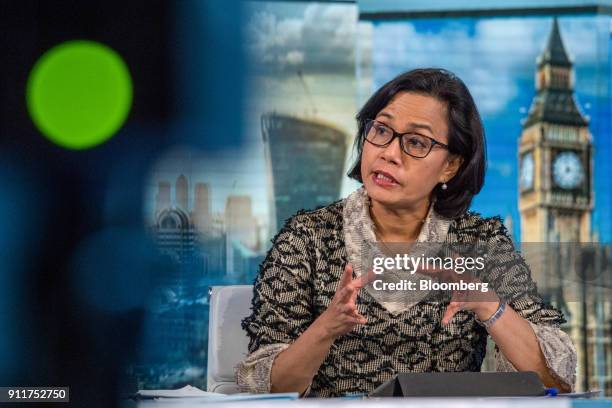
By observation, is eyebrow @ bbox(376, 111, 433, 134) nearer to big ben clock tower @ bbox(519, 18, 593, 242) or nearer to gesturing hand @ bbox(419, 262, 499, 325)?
gesturing hand @ bbox(419, 262, 499, 325)

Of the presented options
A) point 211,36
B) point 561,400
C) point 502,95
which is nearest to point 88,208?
point 211,36

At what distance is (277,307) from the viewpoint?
1898 millimetres

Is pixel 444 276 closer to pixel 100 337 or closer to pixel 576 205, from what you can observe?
pixel 100 337

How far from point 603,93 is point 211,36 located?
1.91 m

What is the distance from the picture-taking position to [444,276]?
158 centimetres

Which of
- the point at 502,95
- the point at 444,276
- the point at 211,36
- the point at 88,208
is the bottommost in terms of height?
the point at 444,276

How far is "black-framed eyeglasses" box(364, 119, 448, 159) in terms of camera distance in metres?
1.95

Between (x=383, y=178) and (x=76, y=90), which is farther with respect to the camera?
(x=76, y=90)

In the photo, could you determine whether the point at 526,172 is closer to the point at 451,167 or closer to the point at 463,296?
the point at 451,167

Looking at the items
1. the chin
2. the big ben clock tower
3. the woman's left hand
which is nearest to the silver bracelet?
the woman's left hand

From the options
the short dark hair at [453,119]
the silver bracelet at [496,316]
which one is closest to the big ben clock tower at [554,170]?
the short dark hair at [453,119]

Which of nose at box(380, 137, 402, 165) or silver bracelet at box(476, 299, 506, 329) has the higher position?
nose at box(380, 137, 402, 165)

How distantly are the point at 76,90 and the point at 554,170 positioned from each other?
2317 millimetres

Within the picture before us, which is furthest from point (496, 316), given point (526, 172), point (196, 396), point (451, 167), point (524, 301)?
point (526, 172)
